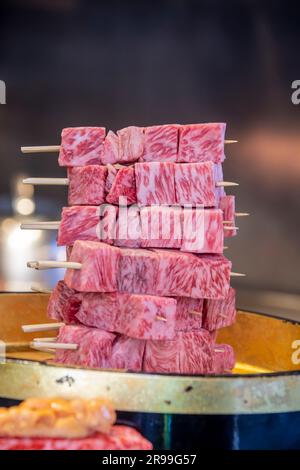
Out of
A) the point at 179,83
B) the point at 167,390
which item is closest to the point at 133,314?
the point at 167,390

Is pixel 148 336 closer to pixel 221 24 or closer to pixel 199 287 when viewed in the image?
pixel 199 287

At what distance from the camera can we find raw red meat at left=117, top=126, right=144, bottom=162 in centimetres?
206

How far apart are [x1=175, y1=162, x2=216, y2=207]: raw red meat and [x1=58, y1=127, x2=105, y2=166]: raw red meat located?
0.27 metres

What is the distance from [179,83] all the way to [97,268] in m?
2.95

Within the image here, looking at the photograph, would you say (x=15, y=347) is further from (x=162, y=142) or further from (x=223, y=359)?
(x=162, y=142)

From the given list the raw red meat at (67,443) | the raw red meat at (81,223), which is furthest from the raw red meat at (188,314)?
the raw red meat at (67,443)

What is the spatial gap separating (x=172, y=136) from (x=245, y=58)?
272 centimetres

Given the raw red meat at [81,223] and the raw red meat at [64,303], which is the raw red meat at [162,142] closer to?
the raw red meat at [81,223]

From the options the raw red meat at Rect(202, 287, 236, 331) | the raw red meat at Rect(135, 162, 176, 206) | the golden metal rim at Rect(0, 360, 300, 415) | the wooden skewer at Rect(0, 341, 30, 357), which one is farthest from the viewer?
the wooden skewer at Rect(0, 341, 30, 357)

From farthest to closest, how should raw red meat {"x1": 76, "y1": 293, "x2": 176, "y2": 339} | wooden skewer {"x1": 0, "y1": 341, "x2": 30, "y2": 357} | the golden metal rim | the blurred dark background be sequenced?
1. the blurred dark background
2. wooden skewer {"x1": 0, "y1": 341, "x2": 30, "y2": 357}
3. raw red meat {"x1": 76, "y1": 293, "x2": 176, "y2": 339}
4. the golden metal rim

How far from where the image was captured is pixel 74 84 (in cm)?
473

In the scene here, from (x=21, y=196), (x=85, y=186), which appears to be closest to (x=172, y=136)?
(x=85, y=186)

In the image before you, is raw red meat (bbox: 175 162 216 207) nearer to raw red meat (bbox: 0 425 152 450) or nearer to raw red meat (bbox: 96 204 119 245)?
raw red meat (bbox: 96 204 119 245)

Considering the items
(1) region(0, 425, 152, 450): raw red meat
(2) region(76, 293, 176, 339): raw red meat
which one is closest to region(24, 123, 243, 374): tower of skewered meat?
(2) region(76, 293, 176, 339): raw red meat
